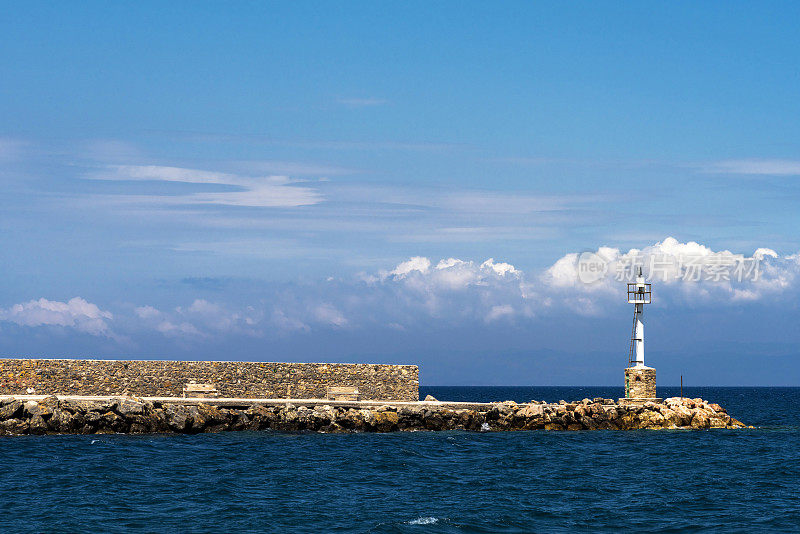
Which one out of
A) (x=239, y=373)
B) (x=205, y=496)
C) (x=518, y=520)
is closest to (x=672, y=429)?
(x=239, y=373)

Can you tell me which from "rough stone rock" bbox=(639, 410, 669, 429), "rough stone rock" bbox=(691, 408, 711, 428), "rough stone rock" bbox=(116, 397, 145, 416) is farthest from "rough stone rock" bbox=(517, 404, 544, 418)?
"rough stone rock" bbox=(116, 397, 145, 416)

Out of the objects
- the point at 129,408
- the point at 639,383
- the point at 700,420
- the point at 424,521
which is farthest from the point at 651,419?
the point at 424,521

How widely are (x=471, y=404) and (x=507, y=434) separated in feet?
6.20

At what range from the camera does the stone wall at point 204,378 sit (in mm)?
30531

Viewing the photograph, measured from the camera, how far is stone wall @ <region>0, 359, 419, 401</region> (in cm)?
3053

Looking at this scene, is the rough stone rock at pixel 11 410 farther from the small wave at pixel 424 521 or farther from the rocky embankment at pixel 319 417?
the small wave at pixel 424 521

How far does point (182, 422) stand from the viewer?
1126 inches

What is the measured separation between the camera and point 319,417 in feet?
99.2

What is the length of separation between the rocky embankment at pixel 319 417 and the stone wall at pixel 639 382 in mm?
809

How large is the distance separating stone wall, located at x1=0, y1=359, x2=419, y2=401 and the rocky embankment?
5.47 feet

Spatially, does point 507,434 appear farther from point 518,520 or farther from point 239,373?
point 518,520

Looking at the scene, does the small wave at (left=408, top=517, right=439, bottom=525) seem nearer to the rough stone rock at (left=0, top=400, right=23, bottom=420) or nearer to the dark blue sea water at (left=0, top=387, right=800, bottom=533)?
the dark blue sea water at (left=0, top=387, right=800, bottom=533)

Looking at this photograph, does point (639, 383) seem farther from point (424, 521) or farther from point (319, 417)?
point (424, 521)

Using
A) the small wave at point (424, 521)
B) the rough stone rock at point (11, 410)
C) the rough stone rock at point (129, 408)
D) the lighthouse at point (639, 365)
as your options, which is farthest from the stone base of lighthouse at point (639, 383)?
the rough stone rock at point (11, 410)
